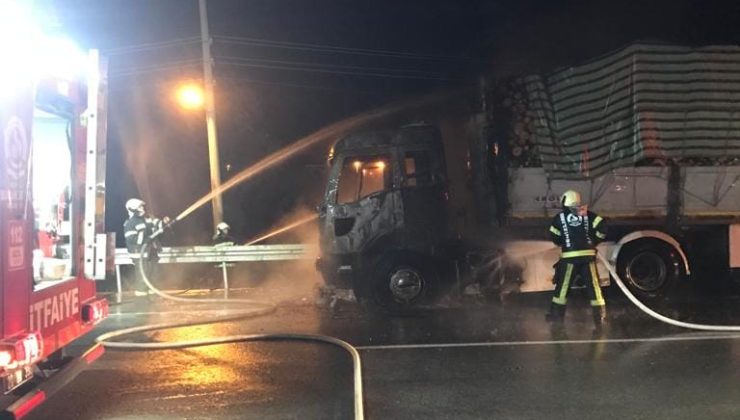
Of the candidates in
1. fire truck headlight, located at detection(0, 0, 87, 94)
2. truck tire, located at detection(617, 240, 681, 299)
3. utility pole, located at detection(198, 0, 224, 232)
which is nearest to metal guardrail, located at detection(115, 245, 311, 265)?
utility pole, located at detection(198, 0, 224, 232)

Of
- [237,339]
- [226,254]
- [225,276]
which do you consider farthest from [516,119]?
[225,276]

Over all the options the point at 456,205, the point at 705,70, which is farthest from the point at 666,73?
the point at 456,205

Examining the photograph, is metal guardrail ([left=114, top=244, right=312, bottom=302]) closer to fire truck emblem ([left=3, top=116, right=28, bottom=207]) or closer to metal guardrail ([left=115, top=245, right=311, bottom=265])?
metal guardrail ([left=115, top=245, right=311, bottom=265])

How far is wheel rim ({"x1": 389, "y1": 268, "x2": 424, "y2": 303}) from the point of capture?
8.95 m

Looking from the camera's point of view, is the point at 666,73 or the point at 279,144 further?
the point at 279,144

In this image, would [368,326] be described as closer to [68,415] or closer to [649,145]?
[68,415]

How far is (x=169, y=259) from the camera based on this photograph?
1142cm

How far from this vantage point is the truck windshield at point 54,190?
402cm

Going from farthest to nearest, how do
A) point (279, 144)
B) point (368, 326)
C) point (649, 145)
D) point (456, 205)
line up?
point (279, 144)
point (456, 205)
point (649, 145)
point (368, 326)

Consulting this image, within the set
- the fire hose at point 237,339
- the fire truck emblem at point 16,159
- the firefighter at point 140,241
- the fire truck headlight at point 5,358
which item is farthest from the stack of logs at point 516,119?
the fire truck headlight at point 5,358

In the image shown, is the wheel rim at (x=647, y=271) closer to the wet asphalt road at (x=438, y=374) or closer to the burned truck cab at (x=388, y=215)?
the wet asphalt road at (x=438, y=374)

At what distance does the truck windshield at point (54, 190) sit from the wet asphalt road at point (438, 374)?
1.41 metres

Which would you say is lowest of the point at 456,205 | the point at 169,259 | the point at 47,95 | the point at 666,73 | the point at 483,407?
the point at 483,407

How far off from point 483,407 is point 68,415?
3.22m
